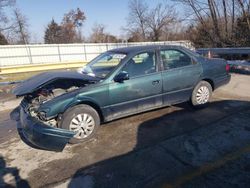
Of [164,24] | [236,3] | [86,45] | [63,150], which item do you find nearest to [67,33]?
[164,24]

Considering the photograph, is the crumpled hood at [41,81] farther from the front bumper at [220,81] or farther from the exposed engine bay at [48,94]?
the front bumper at [220,81]

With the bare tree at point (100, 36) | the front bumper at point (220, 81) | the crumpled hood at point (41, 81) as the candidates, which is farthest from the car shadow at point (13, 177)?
the bare tree at point (100, 36)

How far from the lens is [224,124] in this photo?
438 centimetres

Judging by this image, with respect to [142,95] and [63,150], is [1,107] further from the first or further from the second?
[142,95]

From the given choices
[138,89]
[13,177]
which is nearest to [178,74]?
[138,89]

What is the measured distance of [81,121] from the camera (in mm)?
3969

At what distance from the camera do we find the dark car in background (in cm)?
369

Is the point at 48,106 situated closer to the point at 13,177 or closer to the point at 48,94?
the point at 48,94

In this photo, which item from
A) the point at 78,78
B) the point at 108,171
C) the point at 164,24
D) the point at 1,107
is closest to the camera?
the point at 108,171

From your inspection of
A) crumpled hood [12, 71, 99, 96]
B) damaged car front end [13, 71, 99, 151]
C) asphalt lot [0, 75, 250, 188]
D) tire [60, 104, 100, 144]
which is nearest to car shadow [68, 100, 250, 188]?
asphalt lot [0, 75, 250, 188]

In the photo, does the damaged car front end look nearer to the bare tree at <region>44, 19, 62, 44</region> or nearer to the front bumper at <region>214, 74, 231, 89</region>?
the front bumper at <region>214, 74, 231, 89</region>

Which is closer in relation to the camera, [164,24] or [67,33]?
[164,24]

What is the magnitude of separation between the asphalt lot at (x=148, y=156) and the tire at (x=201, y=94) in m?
0.45

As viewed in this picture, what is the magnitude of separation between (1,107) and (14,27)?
36.1 meters
